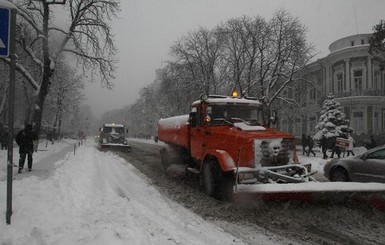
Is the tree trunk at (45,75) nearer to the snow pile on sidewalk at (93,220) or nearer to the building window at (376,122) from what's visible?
the snow pile on sidewalk at (93,220)

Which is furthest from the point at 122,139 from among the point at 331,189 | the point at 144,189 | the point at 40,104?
the point at 331,189

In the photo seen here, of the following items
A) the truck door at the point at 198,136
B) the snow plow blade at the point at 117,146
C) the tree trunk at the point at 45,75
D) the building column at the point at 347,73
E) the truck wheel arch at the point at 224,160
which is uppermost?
the building column at the point at 347,73

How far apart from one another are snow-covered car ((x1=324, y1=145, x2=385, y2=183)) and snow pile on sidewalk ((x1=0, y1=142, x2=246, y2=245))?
18.0 feet

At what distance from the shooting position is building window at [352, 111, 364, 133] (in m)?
40.7

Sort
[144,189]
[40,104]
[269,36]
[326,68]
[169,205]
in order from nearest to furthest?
[169,205]
[144,189]
[40,104]
[269,36]
[326,68]

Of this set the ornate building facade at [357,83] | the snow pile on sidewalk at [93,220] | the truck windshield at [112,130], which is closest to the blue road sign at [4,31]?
the snow pile on sidewalk at [93,220]

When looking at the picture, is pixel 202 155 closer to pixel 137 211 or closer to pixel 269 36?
pixel 137 211

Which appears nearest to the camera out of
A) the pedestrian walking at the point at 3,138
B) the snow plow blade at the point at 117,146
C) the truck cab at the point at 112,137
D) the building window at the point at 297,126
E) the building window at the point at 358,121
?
the pedestrian walking at the point at 3,138

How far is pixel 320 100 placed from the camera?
46.8 m

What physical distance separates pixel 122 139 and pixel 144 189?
→ 21.6 meters

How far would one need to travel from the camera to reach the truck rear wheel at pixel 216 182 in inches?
341

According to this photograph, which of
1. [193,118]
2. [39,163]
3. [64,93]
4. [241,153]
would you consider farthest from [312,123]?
[241,153]

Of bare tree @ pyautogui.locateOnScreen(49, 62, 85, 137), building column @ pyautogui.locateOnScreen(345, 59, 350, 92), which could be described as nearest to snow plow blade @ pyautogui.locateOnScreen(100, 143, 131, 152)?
bare tree @ pyautogui.locateOnScreen(49, 62, 85, 137)

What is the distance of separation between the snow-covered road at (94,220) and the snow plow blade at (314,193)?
1.06m
